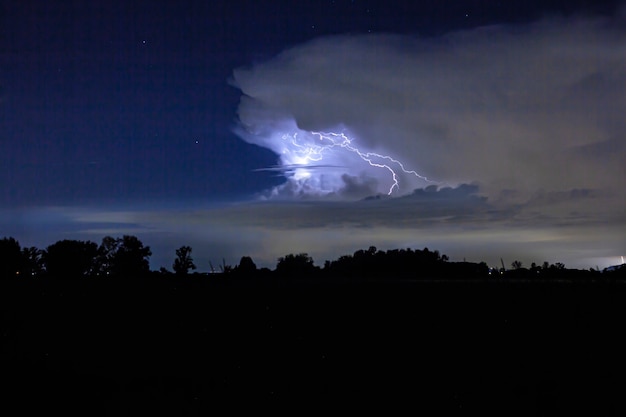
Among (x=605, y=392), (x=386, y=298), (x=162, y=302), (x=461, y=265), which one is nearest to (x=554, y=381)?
(x=605, y=392)

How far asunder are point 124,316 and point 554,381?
12.3 meters

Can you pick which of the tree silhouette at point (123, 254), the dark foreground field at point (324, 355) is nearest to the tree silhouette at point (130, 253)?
the tree silhouette at point (123, 254)

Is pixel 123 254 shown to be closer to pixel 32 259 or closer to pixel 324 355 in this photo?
pixel 32 259

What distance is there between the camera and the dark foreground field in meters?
9.06

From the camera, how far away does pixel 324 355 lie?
38.6 feet

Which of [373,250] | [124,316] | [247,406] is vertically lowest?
[247,406]

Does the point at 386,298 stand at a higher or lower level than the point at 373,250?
lower

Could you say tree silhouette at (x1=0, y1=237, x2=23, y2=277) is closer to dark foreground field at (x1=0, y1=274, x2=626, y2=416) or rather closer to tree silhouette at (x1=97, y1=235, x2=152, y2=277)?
tree silhouette at (x1=97, y1=235, x2=152, y2=277)

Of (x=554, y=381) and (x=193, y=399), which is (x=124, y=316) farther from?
(x=554, y=381)

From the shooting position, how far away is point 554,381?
32.0ft

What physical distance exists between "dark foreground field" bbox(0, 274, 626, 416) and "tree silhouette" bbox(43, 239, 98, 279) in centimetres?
6637

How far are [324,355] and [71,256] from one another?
84.4 meters

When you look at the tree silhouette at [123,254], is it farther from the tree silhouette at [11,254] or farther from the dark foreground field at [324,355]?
the dark foreground field at [324,355]

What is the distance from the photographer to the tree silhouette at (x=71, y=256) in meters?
81.3
